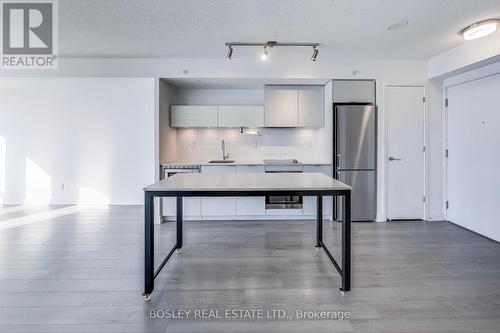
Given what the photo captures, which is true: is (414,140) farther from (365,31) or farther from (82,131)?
(82,131)

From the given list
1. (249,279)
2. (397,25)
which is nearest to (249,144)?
(397,25)

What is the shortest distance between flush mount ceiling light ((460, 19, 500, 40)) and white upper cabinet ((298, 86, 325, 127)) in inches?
81.1

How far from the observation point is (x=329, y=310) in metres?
2.10

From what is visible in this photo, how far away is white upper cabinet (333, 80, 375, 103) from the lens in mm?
4539

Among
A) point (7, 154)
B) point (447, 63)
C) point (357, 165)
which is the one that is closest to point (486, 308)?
point (357, 165)

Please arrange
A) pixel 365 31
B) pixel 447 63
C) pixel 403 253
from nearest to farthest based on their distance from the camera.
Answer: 1. pixel 403 253
2. pixel 365 31
3. pixel 447 63

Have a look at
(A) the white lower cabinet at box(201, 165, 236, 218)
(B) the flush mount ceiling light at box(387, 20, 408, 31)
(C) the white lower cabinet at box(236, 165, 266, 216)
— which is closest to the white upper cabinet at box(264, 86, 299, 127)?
(C) the white lower cabinet at box(236, 165, 266, 216)

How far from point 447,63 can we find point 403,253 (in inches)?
110

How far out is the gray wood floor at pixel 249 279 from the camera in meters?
1.96
